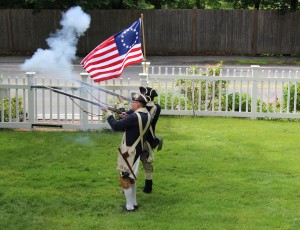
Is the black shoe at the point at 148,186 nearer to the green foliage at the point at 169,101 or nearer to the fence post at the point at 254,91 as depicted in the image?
the green foliage at the point at 169,101

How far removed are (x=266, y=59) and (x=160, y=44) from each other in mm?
5000

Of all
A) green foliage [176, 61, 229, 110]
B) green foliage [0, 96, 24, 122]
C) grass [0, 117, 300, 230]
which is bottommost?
grass [0, 117, 300, 230]

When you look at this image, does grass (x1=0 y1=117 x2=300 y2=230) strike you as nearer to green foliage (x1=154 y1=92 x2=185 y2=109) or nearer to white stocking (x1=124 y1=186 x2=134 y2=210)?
white stocking (x1=124 y1=186 x2=134 y2=210)

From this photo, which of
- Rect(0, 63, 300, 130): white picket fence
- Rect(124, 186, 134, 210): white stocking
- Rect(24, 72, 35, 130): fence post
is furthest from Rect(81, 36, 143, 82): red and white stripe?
Rect(124, 186, 134, 210): white stocking

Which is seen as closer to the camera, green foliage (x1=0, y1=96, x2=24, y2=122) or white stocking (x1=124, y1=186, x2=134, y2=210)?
white stocking (x1=124, y1=186, x2=134, y2=210)

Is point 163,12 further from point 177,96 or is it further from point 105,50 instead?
point 105,50

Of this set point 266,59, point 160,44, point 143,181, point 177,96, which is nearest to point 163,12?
point 160,44

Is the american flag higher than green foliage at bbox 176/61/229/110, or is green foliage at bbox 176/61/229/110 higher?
the american flag

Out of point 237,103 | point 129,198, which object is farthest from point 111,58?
point 237,103

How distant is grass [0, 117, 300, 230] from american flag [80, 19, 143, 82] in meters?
1.38

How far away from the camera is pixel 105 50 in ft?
34.3

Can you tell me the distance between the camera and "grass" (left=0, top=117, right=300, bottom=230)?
747 cm

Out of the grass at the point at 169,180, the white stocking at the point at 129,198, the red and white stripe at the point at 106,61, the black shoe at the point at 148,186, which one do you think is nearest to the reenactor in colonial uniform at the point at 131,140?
the white stocking at the point at 129,198

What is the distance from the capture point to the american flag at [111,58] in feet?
34.0
